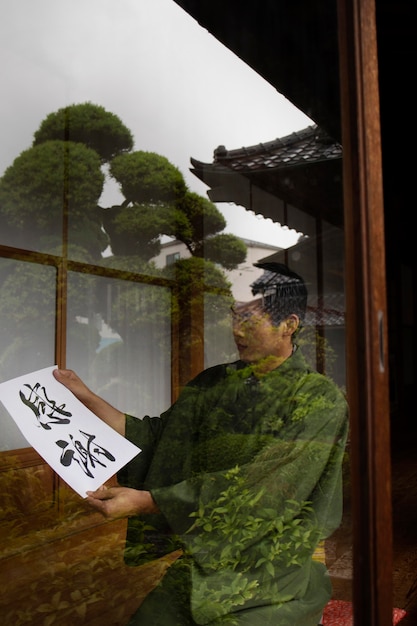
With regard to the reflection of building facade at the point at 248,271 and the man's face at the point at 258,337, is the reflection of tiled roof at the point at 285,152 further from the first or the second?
the man's face at the point at 258,337

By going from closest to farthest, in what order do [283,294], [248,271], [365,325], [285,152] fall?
[365,325] → [283,294] → [248,271] → [285,152]

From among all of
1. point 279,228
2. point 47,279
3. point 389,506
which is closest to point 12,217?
point 47,279

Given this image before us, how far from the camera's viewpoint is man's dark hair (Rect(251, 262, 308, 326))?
4.42 feet

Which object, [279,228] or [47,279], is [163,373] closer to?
[47,279]

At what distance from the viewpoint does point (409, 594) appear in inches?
88.2

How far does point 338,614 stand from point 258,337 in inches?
22.9

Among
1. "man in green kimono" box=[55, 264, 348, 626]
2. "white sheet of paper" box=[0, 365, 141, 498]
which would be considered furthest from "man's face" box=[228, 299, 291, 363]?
"white sheet of paper" box=[0, 365, 141, 498]

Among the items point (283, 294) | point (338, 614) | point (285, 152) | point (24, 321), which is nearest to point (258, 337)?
point (283, 294)

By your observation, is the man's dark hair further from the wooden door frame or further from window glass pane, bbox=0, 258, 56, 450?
window glass pane, bbox=0, 258, 56, 450

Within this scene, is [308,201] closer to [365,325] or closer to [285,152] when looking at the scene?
[285,152]

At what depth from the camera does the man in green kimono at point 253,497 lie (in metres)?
1.11

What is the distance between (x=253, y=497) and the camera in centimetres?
113

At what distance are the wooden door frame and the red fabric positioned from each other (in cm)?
7

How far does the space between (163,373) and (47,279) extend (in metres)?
0.82
